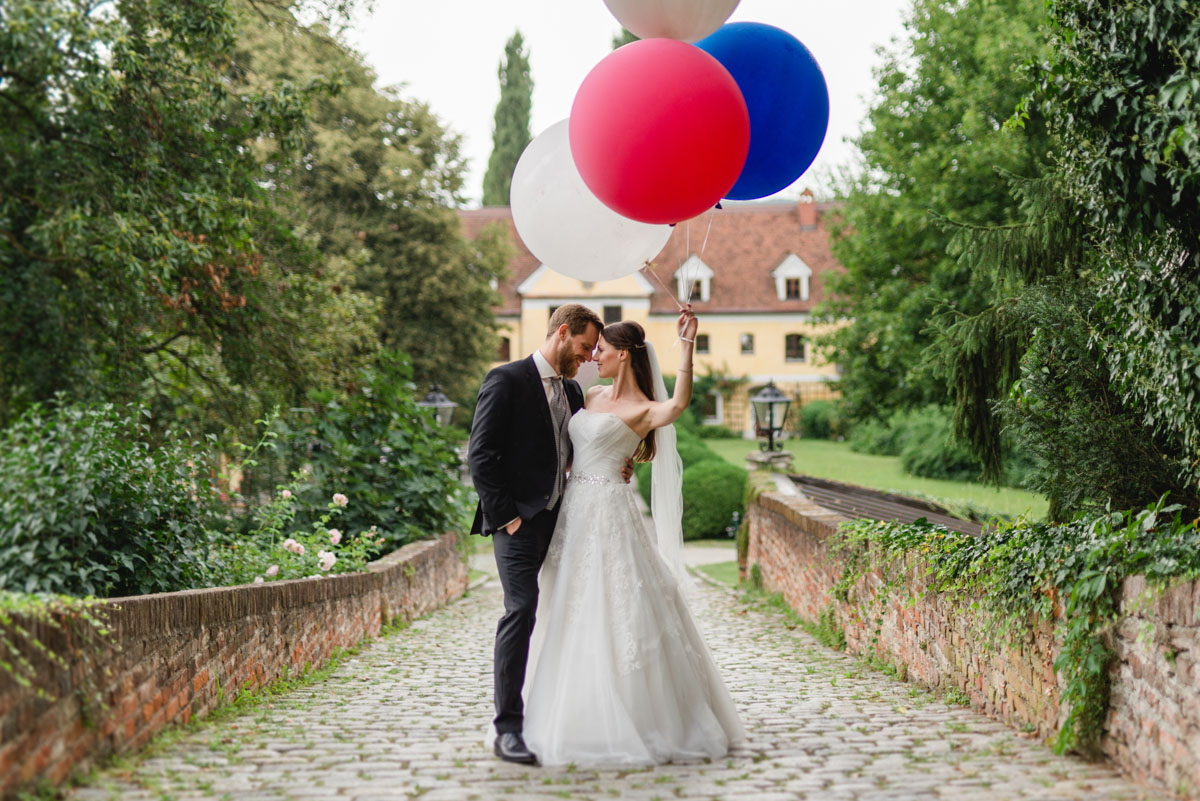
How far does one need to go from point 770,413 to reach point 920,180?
692 centimetres

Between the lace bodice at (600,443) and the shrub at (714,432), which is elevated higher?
the lace bodice at (600,443)

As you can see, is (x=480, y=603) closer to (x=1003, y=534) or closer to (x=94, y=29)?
(x=94, y=29)

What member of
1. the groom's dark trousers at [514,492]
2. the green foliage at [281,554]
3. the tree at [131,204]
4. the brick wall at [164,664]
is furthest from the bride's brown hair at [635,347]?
the tree at [131,204]

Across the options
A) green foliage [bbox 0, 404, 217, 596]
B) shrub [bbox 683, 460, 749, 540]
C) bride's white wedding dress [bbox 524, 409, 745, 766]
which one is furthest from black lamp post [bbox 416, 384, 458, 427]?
bride's white wedding dress [bbox 524, 409, 745, 766]

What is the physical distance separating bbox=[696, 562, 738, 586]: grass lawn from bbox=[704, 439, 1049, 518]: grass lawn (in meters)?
2.81

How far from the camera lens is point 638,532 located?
524cm

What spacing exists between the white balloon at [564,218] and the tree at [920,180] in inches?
549

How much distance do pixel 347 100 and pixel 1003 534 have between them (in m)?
26.2

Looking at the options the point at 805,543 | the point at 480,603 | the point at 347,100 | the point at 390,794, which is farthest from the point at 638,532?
the point at 347,100

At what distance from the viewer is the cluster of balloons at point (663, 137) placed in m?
4.92

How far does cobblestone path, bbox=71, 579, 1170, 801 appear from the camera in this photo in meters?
4.02

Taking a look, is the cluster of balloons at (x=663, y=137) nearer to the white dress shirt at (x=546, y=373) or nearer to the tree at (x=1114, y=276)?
the white dress shirt at (x=546, y=373)

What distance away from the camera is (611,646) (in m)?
4.90

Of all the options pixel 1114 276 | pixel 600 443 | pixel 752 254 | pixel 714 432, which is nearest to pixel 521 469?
pixel 600 443
